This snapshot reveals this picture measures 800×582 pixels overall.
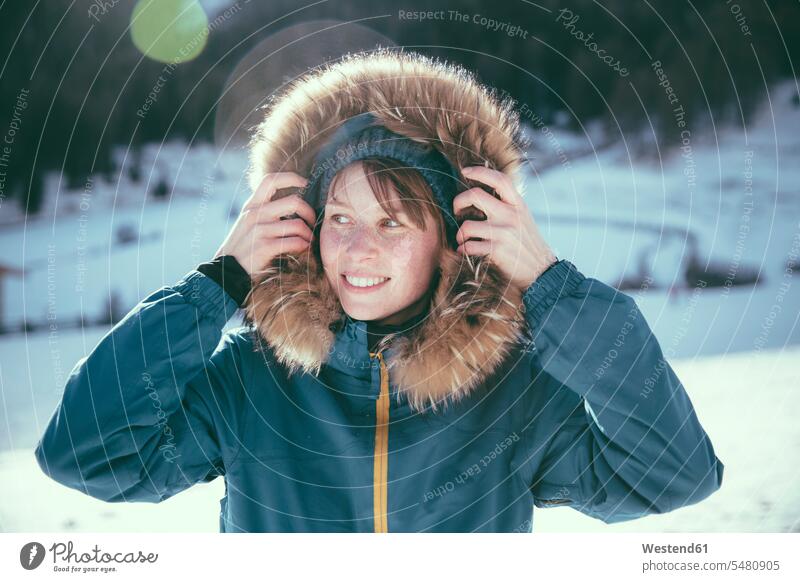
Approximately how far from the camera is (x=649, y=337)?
37.4 inches

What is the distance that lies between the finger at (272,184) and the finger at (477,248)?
263mm

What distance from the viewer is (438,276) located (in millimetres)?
A: 1112

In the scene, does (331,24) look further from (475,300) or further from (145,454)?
(145,454)

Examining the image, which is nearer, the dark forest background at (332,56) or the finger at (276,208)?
the finger at (276,208)

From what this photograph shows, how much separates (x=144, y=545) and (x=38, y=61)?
1.00 meters

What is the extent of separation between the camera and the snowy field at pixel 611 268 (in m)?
1.45

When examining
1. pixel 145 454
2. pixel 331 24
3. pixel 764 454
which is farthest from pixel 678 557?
pixel 331 24

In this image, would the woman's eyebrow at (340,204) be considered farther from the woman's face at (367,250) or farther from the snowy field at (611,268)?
the snowy field at (611,268)

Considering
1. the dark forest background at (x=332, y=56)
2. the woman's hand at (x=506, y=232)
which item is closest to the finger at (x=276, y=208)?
the woman's hand at (x=506, y=232)

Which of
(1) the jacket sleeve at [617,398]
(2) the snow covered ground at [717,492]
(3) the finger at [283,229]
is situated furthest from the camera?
(2) the snow covered ground at [717,492]

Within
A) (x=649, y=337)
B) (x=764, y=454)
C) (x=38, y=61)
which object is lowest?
Answer: (x=764, y=454)

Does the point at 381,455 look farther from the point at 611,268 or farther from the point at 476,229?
the point at 611,268

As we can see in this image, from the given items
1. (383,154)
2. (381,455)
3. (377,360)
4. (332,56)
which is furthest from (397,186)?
(332,56)

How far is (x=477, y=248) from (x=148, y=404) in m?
0.50
